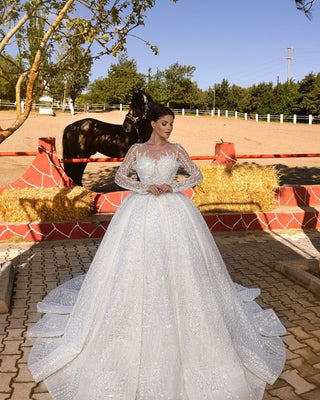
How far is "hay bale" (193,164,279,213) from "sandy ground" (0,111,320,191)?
4600mm

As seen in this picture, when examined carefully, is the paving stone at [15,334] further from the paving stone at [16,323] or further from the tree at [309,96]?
the tree at [309,96]

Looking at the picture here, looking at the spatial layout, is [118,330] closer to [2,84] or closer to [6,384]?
[6,384]

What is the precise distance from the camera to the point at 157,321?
3047 millimetres

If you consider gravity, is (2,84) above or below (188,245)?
above

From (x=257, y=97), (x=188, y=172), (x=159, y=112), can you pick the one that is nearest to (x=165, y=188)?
(x=188, y=172)

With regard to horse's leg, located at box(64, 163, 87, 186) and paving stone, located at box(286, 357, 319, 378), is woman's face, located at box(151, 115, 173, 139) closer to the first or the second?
paving stone, located at box(286, 357, 319, 378)

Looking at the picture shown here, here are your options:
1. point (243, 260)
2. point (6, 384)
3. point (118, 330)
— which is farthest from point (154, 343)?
point (243, 260)

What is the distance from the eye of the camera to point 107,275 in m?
3.33

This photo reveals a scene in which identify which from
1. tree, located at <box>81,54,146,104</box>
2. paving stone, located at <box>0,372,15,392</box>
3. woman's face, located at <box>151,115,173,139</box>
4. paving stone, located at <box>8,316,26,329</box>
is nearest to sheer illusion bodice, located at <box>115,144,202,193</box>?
woman's face, located at <box>151,115,173,139</box>

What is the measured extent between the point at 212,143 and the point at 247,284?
70.3ft

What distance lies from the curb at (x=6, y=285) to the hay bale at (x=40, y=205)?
185cm

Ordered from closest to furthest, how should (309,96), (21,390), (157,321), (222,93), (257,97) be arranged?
(157,321), (21,390), (309,96), (257,97), (222,93)

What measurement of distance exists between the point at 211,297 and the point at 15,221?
5.04 m

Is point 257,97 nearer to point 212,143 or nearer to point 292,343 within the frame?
point 212,143
